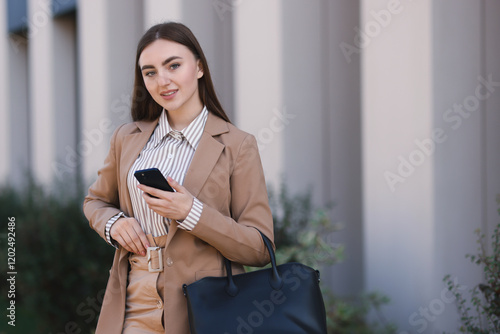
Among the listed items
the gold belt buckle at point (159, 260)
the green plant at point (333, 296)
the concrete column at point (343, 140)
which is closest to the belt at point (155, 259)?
the gold belt buckle at point (159, 260)

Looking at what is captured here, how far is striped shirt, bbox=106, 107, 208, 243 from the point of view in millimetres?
2209

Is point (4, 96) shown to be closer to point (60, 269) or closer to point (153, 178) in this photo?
point (60, 269)

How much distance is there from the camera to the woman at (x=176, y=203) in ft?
6.77

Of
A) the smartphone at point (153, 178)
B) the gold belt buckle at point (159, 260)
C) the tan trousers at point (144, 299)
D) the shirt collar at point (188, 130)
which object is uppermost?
the shirt collar at point (188, 130)

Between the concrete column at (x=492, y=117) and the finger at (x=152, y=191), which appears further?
the concrete column at (x=492, y=117)

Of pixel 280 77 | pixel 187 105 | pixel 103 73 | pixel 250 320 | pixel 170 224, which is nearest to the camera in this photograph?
pixel 250 320

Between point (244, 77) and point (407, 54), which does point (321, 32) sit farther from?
point (407, 54)

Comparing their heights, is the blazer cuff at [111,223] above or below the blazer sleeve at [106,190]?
below

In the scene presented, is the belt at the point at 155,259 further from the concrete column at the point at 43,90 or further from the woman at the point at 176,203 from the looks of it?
the concrete column at the point at 43,90

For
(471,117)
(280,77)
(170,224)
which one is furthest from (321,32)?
(170,224)

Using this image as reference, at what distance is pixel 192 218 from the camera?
201 centimetres

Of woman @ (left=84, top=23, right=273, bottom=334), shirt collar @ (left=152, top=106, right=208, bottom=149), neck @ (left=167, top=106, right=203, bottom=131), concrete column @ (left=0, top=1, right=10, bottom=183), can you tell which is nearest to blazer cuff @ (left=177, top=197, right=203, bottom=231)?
woman @ (left=84, top=23, right=273, bottom=334)

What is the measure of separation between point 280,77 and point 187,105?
3157mm

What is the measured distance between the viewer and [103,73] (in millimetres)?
7910
